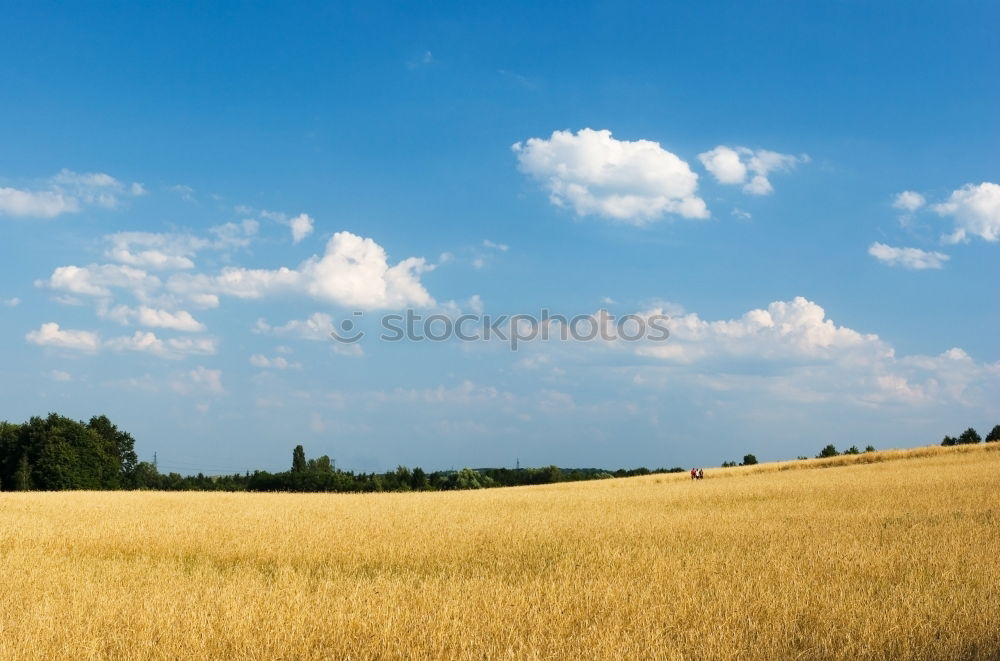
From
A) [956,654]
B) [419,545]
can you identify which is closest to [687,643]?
[956,654]

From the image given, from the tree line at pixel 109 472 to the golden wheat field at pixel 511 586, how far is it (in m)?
56.8

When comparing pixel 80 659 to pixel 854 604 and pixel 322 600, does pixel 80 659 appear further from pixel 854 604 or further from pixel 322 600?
pixel 854 604

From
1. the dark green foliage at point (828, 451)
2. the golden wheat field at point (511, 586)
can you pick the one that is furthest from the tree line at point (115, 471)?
the golden wheat field at point (511, 586)

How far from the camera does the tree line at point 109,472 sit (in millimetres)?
77688

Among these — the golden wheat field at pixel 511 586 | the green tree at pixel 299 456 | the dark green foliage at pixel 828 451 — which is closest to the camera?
the golden wheat field at pixel 511 586

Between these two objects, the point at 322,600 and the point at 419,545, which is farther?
the point at 419,545

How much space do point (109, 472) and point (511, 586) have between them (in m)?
85.5

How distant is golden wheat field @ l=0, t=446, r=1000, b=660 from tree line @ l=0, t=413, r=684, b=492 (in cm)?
5679

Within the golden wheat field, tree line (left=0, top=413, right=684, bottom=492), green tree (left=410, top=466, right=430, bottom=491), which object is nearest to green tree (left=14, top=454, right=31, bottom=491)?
tree line (left=0, top=413, right=684, bottom=492)

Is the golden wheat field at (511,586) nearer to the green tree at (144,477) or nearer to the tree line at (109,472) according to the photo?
the tree line at (109,472)

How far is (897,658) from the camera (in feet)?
23.6

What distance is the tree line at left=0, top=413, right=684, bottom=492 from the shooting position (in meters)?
77.7

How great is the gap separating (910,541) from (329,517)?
15.3 meters

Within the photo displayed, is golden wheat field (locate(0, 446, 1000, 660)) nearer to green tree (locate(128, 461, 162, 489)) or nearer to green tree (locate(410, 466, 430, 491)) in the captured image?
green tree (locate(410, 466, 430, 491))
